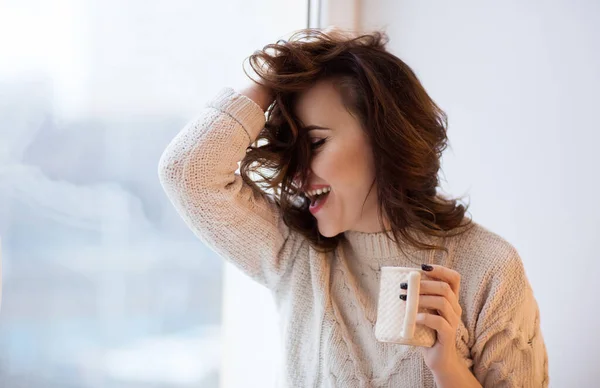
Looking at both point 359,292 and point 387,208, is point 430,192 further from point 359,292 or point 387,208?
point 359,292

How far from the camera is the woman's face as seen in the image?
121 cm

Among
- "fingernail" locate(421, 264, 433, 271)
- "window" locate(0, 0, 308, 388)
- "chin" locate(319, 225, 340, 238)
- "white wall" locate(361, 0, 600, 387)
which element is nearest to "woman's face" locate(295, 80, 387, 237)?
"chin" locate(319, 225, 340, 238)

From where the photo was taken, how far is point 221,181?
122cm

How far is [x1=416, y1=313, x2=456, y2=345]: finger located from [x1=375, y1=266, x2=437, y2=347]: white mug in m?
0.01

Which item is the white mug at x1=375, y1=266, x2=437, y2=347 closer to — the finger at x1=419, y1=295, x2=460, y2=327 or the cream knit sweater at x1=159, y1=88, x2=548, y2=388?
the finger at x1=419, y1=295, x2=460, y2=327

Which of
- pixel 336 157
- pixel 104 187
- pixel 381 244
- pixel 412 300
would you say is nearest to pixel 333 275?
pixel 381 244

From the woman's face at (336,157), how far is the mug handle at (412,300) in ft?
0.88

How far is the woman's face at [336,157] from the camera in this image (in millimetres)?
1212

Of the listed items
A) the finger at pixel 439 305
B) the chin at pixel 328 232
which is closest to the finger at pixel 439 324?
the finger at pixel 439 305

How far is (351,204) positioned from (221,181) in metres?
0.24

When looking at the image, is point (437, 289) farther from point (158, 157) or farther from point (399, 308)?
point (158, 157)

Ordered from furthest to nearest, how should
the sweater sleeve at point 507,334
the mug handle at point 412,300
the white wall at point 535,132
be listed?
1. the white wall at point 535,132
2. the sweater sleeve at point 507,334
3. the mug handle at point 412,300

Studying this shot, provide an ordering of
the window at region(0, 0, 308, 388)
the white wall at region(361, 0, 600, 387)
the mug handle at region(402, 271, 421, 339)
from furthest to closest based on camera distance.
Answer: the white wall at region(361, 0, 600, 387), the window at region(0, 0, 308, 388), the mug handle at region(402, 271, 421, 339)

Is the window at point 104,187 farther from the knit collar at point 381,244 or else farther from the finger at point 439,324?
the finger at point 439,324
